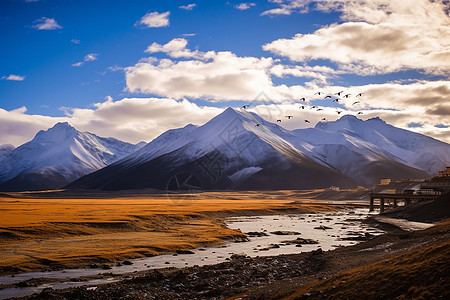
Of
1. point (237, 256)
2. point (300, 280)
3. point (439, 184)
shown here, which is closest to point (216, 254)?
point (237, 256)

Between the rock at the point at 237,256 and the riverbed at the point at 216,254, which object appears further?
the rock at the point at 237,256

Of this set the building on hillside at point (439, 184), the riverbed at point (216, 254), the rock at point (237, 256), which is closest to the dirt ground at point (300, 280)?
the riverbed at point (216, 254)

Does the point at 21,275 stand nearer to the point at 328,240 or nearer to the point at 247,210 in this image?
the point at 328,240

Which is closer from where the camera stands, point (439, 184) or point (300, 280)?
point (300, 280)

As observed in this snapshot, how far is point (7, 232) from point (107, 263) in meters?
21.0

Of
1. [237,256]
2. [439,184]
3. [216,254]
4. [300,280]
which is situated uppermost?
[439,184]

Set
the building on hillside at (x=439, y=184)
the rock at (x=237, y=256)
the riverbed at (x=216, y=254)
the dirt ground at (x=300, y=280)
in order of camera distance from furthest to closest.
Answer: the building on hillside at (x=439, y=184) < the rock at (x=237, y=256) < the riverbed at (x=216, y=254) < the dirt ground at (x=300, y=280)

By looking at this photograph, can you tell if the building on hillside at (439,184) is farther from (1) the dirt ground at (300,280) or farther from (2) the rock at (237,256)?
(2) the rock at (237,256)

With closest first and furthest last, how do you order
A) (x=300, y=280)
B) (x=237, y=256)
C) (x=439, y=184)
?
(x=300, y=280), (x=237, y=256), (x=439, y=184)

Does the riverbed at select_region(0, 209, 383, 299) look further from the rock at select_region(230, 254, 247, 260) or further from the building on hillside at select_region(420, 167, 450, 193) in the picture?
the building on hillside at select_region(420, 167, 450, 193)

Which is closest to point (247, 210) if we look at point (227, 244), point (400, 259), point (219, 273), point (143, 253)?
point (227, 244)

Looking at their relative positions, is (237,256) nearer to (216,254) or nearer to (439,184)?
(216,254)

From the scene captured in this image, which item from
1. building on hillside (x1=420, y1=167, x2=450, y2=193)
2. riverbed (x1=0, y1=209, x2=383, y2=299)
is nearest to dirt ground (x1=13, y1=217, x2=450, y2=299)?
riverbed (x1=0, y1=209, x2=383, y2=299)

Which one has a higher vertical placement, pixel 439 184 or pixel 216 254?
pixel 439 184
